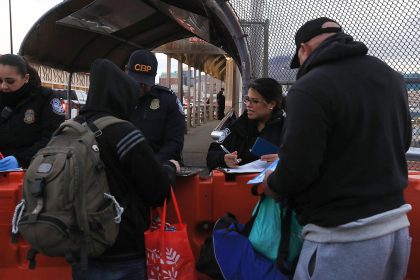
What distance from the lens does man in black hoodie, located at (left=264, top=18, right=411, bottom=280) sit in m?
1.74

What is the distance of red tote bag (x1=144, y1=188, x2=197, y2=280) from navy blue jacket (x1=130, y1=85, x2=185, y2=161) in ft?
3.47

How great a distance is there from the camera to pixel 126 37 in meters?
7.31

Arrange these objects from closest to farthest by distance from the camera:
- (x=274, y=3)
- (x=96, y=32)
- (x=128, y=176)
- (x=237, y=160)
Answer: (x=128, y=176), (x=237, y=160), (x=274, y=3), (x=96, y=32)

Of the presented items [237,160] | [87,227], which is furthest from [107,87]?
[237,160]

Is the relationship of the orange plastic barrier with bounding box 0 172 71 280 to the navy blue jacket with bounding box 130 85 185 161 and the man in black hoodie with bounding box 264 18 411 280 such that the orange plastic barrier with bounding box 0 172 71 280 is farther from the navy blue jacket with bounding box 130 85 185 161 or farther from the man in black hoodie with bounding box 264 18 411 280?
the man in black hoodie with bounding box 264 18 411 280

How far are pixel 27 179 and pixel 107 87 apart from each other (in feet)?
1.94

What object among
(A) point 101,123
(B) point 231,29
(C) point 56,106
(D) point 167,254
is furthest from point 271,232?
(B) point 231,29

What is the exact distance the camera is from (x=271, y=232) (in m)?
2.22

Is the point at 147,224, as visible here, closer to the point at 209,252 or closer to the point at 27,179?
the point at 209,252

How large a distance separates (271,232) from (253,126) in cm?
131

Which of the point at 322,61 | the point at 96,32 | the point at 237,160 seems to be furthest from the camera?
the point at 96,32

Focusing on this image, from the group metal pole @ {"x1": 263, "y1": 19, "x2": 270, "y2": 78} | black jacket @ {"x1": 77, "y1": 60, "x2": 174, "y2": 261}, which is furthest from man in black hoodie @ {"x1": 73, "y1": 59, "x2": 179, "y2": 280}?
metal pole @ {"x1": 263, "y1": 19, "x2": 270, "y2": 78}

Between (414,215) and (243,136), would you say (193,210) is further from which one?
(414,215)

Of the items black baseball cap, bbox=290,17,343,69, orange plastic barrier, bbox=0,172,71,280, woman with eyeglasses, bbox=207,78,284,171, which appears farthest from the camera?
woman with eyeglasses, bbox=207,78,284,171
